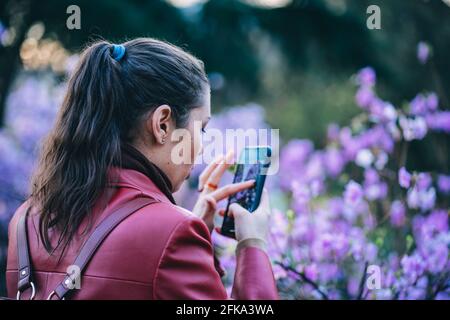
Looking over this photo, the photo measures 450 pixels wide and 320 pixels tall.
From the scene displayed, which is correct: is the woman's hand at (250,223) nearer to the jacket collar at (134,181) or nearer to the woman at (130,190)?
the woman at (130,190)

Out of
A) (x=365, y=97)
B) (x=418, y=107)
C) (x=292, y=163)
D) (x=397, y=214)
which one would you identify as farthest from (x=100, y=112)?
(x=292, y=163)

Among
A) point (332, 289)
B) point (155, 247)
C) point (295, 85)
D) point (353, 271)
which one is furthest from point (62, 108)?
point (295, 85)

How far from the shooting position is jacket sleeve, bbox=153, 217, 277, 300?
117 cm

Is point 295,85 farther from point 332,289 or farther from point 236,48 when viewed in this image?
point 332,289

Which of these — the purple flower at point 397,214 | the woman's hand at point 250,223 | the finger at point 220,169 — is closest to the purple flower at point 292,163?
the purple flower at point 397,214

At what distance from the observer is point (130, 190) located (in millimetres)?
1267

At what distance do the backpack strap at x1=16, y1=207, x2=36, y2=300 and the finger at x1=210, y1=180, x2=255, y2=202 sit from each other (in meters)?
0.53

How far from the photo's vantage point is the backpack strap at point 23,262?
1285 mm

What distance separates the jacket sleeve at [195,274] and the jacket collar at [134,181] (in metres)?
0.13

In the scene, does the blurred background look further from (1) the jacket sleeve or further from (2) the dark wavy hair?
(2) the dark wavy hair

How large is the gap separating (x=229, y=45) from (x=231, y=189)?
13.9 feet

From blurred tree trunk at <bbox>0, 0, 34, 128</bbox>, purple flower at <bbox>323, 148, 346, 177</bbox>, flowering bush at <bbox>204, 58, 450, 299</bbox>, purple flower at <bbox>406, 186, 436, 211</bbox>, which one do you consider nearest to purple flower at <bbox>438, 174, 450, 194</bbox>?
flowering bush at <bbox>204, 58, 450, 299</bbox>

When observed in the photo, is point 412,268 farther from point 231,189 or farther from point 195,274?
point 195,274

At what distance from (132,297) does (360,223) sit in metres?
2.38
